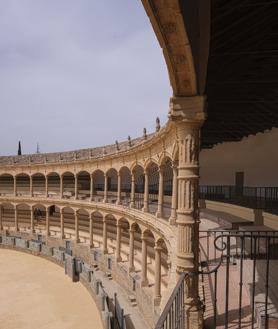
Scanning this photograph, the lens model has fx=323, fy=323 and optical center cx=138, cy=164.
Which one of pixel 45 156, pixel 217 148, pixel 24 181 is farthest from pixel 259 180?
pixel 24 181

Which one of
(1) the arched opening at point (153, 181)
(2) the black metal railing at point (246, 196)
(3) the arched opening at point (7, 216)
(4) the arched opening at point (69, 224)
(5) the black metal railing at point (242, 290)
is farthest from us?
(3) the arched opening at point (7, 216)

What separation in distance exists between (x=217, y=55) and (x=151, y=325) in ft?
35.3

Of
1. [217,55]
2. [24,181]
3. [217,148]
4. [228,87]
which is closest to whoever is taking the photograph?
[217,55]

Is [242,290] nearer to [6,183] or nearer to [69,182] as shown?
[69,182]

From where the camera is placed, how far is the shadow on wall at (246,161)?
16.0m

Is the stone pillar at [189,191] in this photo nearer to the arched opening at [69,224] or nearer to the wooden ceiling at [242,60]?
the wooden ceiling at [242,60]

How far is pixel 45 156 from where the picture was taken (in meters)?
30.8

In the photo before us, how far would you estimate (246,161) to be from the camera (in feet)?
58.5

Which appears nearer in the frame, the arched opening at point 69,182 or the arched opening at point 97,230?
the arched opening at point 97,230

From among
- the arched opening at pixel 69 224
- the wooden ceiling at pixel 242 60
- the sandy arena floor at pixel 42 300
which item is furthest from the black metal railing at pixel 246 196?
the arched opening at pixel 69 224

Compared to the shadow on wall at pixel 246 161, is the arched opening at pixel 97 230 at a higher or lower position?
lower

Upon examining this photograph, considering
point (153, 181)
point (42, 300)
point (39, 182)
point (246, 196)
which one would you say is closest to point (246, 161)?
point (246, 196)

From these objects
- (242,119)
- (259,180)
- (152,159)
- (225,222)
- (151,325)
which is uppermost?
(242,119)

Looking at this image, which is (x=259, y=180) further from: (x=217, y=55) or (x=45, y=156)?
(x=45, y=156)
